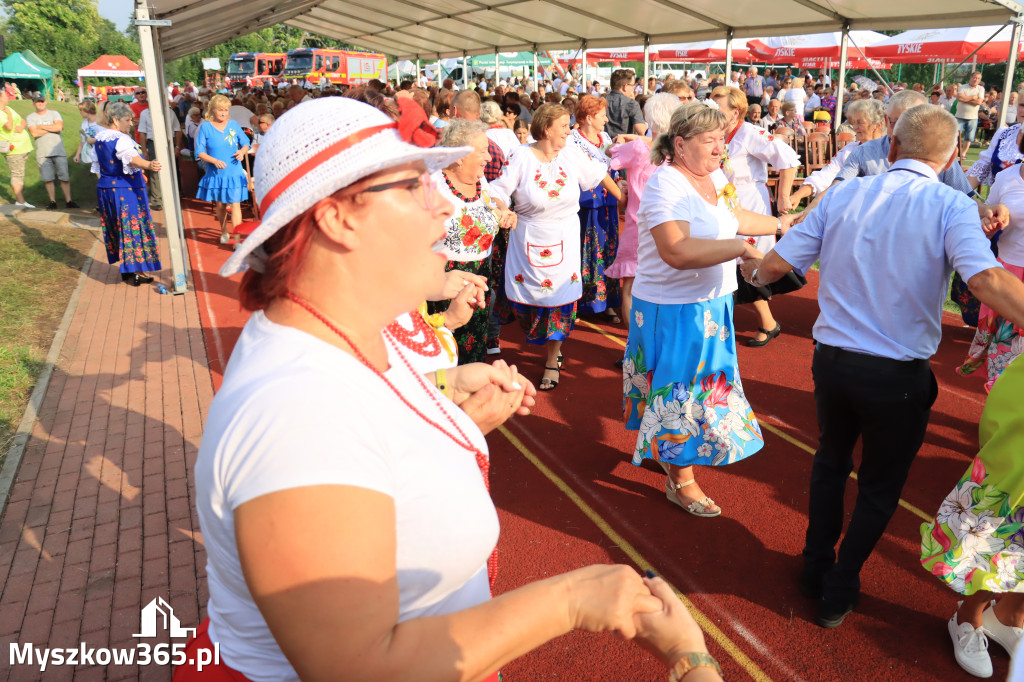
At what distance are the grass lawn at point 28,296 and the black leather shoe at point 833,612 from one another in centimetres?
519

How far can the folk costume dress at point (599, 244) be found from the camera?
7133mm

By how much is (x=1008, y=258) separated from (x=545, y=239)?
317 cm

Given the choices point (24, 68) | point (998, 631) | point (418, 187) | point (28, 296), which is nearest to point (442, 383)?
point (418, 187)

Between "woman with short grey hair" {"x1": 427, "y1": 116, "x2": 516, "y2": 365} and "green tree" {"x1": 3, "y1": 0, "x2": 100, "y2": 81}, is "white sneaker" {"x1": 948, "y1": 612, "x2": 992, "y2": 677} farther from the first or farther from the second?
"green tree" {"x1": 3, "y1": 0, "x2": 100, "y2": 81}

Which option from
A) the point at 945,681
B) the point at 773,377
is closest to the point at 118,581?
the point at 945,681

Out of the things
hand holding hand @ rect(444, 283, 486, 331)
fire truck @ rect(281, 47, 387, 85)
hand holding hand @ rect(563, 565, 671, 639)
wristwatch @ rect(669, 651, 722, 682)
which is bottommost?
wristwatch @ rect(669, 651, 722, 682)

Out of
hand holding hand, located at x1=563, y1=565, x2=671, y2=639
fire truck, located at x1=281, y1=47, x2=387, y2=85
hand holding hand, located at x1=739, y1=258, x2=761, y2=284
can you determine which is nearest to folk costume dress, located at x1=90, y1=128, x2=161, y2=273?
hand holding hand, located at x1=739, y1=258, x2=761, y2=284

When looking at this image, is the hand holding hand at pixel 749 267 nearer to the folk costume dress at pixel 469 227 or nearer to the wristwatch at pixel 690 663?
the folk costume dress at pixel 469 227

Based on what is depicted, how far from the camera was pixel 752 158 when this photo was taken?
670cm

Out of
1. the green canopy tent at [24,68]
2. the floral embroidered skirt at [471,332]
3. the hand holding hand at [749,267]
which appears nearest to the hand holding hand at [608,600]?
the hand holding hand at [749,267]

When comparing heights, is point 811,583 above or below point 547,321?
below

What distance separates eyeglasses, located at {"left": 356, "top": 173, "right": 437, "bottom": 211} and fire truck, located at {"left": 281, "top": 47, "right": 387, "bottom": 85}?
31.3 m

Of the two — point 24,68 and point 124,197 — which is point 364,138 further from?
point 24,68

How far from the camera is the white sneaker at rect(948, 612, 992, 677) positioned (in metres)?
2.92
